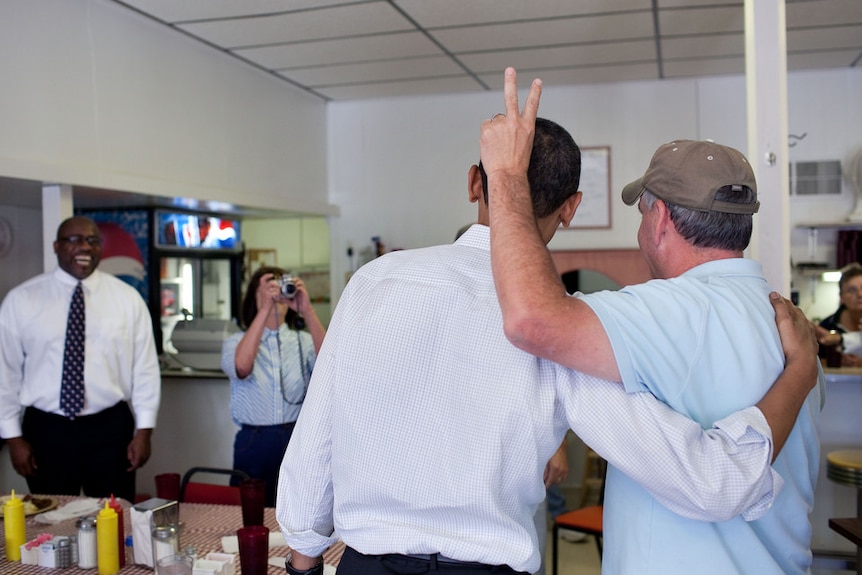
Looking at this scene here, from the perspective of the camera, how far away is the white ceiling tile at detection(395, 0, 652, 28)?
393 cm

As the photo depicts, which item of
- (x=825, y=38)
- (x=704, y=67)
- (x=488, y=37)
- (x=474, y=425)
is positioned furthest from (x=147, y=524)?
(x=704, y=67)

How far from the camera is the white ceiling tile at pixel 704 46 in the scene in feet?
15.2

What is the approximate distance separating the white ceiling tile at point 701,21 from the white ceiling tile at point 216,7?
171cm

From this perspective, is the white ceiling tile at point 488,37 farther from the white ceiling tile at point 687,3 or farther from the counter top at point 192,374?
the counter top at point 192,374

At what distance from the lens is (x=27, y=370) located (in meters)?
3.49

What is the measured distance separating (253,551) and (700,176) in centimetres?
123

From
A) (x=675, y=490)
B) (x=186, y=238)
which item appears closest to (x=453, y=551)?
(x=675, y=490)

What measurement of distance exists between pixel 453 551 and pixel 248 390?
2.44 metres

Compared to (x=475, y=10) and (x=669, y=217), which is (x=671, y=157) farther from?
(x=475, y=10)

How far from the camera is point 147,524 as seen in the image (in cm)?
201

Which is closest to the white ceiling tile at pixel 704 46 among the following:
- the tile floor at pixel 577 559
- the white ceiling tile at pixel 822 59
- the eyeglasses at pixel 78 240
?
the white ceiling tile at pixel 822 59

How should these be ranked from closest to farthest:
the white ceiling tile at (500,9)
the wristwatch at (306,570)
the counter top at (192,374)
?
the wristwatch at (306,570)
the white ceiling tile at (500,9)
the counter top at (192,374)

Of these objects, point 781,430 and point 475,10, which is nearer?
point 781,430

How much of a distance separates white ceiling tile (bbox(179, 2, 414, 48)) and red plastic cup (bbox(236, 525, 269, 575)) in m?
2.88
